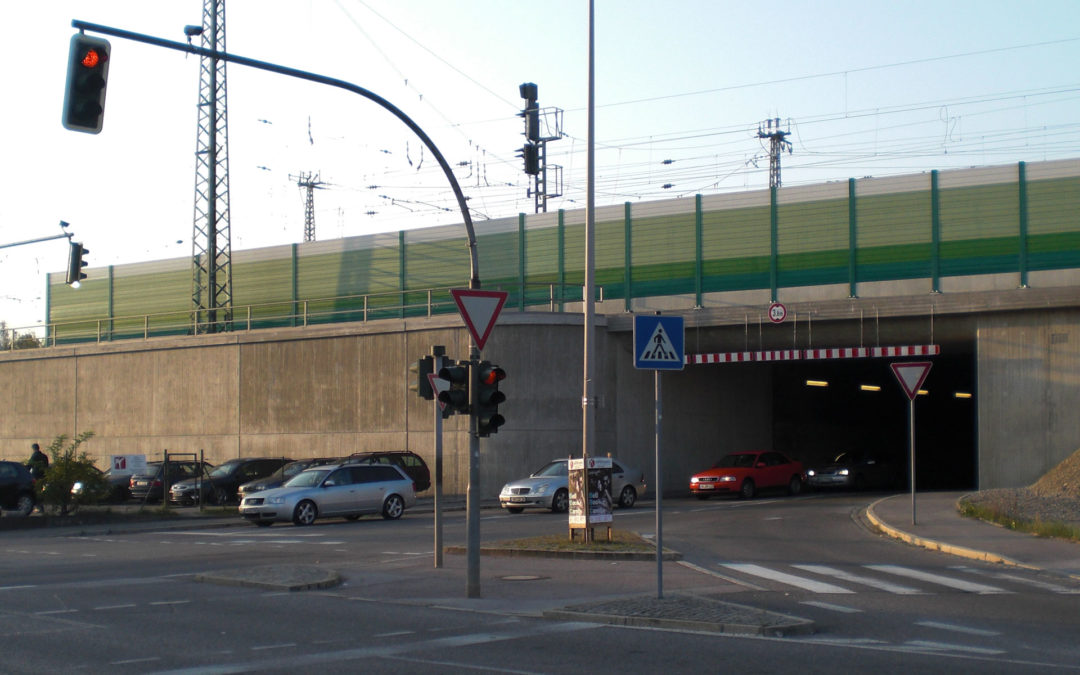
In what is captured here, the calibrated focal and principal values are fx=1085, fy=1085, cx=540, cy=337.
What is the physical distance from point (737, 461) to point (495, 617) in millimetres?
25510

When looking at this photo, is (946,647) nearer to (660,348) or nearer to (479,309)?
(660,348)

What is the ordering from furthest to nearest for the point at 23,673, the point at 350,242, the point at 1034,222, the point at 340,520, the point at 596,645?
the point at 350,242, the point at 1034,222, the point at 340,520, the point at 596,645, the point at 23,673

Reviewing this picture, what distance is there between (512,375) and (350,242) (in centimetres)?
1503

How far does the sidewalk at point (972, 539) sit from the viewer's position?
1599 cm

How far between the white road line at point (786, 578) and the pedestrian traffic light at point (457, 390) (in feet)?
16.1

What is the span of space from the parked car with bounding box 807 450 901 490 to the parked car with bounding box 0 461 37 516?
88.2ft

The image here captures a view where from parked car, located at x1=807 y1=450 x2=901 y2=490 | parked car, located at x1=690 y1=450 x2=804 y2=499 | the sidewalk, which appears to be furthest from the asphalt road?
parked car, located at x1=807 y1=450 x2=901 y2=490

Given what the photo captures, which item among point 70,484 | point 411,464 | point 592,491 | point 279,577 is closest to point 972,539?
point 592,491

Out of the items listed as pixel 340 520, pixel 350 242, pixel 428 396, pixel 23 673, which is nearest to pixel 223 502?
pixel 340 520

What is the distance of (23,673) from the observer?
891 cm

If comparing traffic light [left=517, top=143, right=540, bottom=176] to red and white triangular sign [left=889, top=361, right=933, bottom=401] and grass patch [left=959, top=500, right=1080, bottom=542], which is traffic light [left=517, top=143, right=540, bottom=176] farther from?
grass patch [left=959, top=500, right=1080, bottom=542]

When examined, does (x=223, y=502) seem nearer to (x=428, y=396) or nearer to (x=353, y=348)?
(x=353, y=348)

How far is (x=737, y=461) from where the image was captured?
119ft

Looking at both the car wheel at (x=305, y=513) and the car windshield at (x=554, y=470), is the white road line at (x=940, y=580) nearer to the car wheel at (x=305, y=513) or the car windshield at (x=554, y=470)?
the car windshield at (x=554, y=470)
